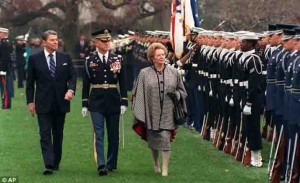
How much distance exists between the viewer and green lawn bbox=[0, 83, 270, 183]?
13227 mm

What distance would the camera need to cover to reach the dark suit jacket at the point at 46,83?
13.7 meters

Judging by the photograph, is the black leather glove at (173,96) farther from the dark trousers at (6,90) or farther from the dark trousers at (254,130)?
the dark trousers at (6,90)

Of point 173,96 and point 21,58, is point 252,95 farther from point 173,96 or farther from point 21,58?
point 21,58

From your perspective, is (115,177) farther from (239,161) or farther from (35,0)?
(35,0)

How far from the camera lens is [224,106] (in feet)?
54.2

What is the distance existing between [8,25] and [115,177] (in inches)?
1409

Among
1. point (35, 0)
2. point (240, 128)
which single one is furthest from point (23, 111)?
point (35, 0)

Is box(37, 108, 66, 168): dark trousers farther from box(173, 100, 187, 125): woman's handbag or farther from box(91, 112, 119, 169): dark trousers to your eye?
box(173, 100, 187, 125): woman's handbag

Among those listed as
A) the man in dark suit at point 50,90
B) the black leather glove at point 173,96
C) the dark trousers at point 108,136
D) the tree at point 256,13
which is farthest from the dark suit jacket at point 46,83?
the tree at point 256,13

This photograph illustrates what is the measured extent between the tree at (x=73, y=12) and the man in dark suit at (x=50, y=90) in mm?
31224

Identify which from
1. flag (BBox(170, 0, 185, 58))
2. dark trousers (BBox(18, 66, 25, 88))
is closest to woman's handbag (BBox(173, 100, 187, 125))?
flag (BBox(170, 0, 185, 58))

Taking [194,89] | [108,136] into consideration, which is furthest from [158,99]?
[194,89]

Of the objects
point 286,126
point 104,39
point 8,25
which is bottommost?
point 8,25

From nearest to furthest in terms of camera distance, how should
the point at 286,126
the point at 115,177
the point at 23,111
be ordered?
the point at 286,126 < the point at 115,177 < the point at 23,111
